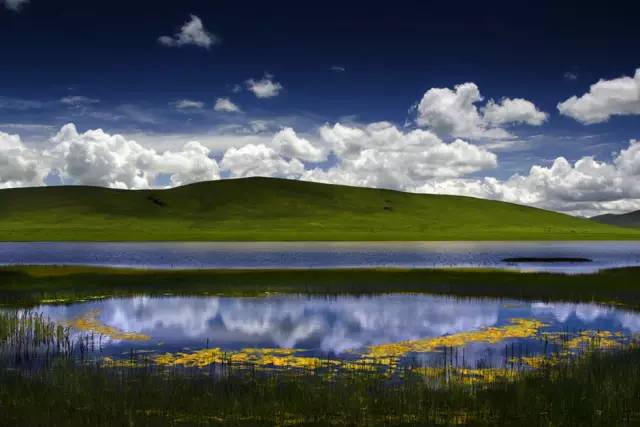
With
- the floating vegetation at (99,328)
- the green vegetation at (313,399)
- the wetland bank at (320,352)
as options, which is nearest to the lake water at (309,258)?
the wetland bank at (320,352)

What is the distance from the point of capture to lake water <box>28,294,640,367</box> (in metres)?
27.0

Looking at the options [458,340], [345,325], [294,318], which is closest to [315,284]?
[294,318]

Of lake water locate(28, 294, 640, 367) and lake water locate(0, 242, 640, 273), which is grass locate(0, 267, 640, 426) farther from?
lake water locate(0, 242, 640, 273)

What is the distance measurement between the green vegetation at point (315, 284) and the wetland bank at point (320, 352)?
0.27 metres

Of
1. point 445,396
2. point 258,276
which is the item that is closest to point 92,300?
point 258,276

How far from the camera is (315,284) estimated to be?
5288 centimetres

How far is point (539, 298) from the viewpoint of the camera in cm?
4406

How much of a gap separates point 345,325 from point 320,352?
7517 millimetres

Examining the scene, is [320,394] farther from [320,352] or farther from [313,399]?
[320,352]

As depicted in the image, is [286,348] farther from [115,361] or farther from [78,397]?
[78,397]

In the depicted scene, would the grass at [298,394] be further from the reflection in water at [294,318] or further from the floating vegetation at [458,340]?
the reflection in water at [294,318]

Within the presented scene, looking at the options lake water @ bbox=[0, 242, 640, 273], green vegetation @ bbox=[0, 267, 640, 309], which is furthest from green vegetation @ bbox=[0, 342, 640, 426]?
lake water @ bbox=[0, 242, 640, 273]

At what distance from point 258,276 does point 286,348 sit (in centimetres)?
3292

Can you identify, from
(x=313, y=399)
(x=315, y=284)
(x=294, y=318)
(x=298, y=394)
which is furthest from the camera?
(x=315, y=284)
